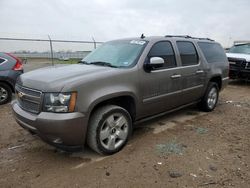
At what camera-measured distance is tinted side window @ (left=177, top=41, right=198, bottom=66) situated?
5.51 metres

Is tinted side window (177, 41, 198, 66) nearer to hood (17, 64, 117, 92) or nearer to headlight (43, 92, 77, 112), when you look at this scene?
hood (17, 64, 117, 92)

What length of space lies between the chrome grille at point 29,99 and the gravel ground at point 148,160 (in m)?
0.79

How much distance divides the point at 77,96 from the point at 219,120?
369cm

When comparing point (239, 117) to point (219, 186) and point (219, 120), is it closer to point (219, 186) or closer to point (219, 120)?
point (219, 120)

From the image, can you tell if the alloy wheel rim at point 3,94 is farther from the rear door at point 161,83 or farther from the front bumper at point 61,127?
the rear door at point 161,83

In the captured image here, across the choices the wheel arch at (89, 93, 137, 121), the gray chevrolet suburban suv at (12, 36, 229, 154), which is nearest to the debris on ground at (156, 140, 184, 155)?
the gray chevrolet suburban suv at (12, 36, 229, 154)

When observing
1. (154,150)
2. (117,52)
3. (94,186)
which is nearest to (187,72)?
(117,52)

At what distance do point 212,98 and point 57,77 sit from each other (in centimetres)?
429

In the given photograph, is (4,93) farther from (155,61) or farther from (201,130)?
(201,130)

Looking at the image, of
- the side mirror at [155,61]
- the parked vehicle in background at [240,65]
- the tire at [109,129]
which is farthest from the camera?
the parked vehicle in background at [240,65]

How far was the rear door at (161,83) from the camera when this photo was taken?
4.60m

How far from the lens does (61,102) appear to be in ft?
11.5

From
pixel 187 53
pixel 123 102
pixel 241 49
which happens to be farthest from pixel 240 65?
pixel 123 102

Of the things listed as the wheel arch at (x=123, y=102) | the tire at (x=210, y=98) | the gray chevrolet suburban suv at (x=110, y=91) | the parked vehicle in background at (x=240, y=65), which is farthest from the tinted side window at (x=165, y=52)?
the parked vehicle in background at (x=240, y=65)
